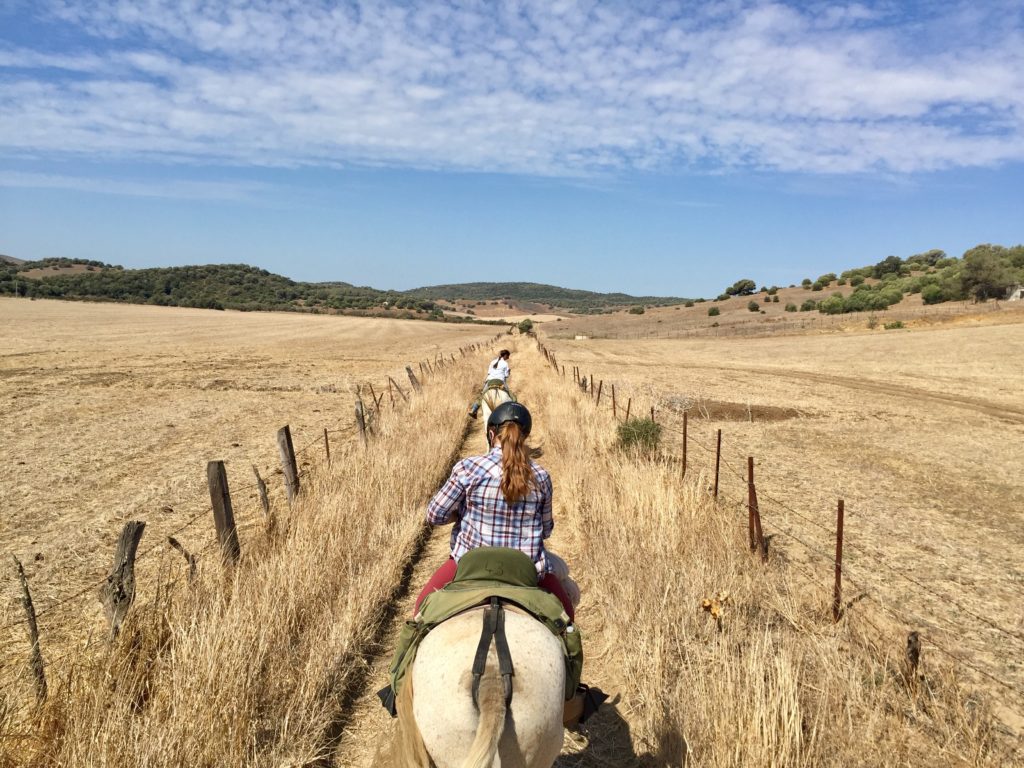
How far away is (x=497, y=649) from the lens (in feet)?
7.98

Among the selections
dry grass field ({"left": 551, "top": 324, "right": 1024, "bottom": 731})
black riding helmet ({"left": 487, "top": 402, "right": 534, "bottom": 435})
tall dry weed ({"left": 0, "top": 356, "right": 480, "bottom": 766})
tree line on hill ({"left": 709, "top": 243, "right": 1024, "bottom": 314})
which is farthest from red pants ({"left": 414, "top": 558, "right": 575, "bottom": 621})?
tree line on hill ({"left": 709, "top": 243, "right": 1024, "bottom": 314})

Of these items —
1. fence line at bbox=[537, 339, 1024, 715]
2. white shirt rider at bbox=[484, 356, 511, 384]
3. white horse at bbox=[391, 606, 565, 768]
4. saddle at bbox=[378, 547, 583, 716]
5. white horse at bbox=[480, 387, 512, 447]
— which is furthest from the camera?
white shirt rider at bbox=[484, 356, 511, 384]

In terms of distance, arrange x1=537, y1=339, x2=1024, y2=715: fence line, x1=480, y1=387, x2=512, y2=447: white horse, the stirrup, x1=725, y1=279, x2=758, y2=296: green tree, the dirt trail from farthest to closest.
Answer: x1=725, y1=279, x2=758, y2=296: green tree → x1=480, y1=387, x2=512, y2=447: white horse → x1=537, y1=339, x2=1024, y2=715: fence line → the dirt trail → the stirrup

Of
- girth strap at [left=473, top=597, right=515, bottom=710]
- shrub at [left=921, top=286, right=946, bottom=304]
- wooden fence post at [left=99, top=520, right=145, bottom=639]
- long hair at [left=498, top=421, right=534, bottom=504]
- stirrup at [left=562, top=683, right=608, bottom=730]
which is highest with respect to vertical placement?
shrub at [left=921, top=286, right=946, bottom=304]

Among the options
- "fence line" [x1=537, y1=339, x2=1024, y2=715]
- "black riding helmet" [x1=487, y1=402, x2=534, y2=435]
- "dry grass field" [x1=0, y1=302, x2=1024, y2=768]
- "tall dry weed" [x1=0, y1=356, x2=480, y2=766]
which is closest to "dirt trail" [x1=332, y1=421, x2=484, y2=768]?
"dry grass field" [x1=0, y1=302, x2=1024, y2=768]

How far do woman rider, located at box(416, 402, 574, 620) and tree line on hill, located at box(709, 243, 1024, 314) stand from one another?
74573 mm

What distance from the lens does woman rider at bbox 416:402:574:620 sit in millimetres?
3584

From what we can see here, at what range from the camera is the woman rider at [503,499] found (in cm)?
358

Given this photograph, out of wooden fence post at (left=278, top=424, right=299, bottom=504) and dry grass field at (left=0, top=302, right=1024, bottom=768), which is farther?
wooden fence post at (left=278, top=424, right=299, bottom=504)

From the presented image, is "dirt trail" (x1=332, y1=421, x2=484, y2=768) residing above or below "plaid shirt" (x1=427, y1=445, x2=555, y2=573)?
below

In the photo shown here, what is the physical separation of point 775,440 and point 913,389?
13505 millimetres

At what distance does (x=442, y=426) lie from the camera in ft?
42.5

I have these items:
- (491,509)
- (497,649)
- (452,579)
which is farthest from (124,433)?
(497,649)

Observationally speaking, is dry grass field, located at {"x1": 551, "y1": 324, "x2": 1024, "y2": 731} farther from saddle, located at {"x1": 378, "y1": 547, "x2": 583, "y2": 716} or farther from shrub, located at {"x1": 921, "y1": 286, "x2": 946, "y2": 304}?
shrub, located at {"x1": 921, "y1": 286, "x2": 946, "y2": 304}
